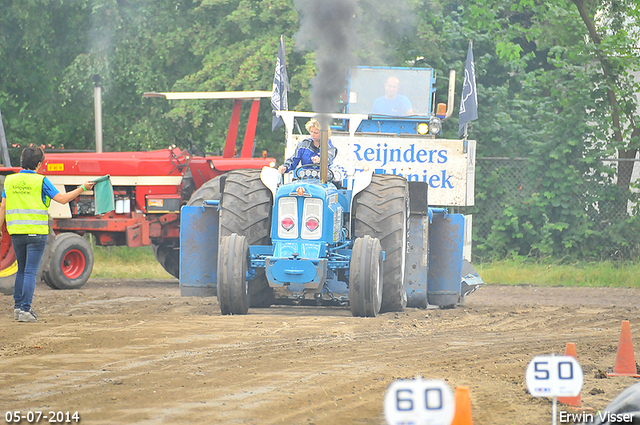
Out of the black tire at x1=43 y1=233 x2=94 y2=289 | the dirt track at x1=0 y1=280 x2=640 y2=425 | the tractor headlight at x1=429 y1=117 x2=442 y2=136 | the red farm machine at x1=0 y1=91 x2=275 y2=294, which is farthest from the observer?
the tractor headlight at x1=429 y1=117 x2=442 y2=136

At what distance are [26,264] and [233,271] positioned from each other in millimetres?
2079

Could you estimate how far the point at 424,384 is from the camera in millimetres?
3760

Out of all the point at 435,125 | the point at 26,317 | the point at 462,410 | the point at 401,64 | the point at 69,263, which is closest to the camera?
the point at 462,410

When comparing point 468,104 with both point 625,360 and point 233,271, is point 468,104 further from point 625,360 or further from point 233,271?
point 625,360

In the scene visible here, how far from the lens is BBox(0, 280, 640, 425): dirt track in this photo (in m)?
5.40

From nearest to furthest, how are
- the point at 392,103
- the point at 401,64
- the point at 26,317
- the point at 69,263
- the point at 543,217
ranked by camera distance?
the point at 26,317, the point at 69,263, the point at 392,103, the point at 543,217, the point at 401,64

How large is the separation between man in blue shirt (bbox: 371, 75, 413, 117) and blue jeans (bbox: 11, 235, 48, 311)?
21.9ft

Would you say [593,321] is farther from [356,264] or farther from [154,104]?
[154,104]

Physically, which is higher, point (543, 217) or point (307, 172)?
point (307, 172)

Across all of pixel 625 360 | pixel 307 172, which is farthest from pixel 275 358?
pixel 307 172

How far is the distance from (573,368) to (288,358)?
2.75 meters

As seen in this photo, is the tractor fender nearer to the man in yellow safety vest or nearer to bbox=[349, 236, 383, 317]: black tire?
bbox=[349, 236, 383, 317]: black tire

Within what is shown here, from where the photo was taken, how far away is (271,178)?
9711 millimetres

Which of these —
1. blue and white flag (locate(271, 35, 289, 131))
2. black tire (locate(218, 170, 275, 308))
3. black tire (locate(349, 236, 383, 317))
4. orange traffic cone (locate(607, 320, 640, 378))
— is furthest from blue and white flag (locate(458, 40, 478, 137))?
orange traffic cone (locate(607, 320, 640, 378))
